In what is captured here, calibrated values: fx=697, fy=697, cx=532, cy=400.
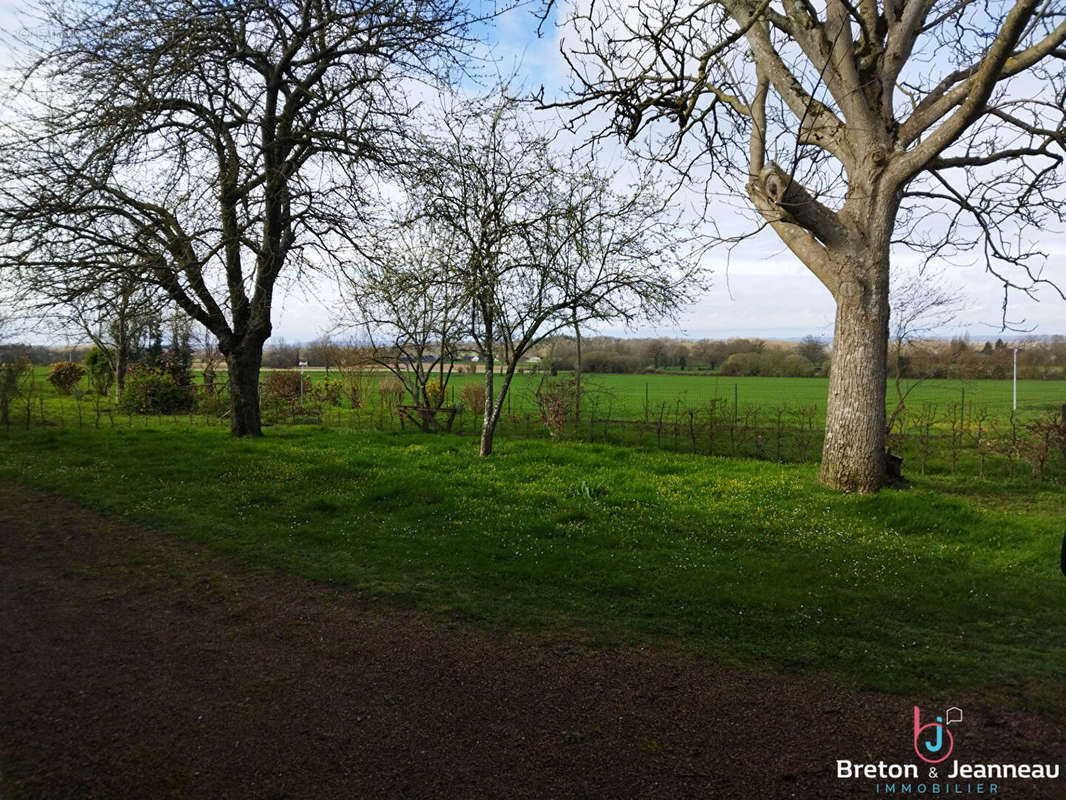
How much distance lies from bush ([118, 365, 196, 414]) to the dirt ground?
19.9 m

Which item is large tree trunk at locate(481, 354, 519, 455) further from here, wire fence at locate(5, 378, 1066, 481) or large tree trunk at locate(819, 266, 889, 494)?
large tree trunk at locate(819, 266, 889, 494)

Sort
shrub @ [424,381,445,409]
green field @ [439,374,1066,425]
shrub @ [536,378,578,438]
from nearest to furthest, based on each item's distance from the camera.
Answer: shrub @ [536,378,578,438] → green field @ [439,374,1066,425] → shrub @ [424,381,445,409]

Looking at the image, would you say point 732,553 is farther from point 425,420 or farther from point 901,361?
point 425,420

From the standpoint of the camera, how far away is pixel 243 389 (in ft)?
49.2

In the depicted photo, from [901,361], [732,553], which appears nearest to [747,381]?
[901,361]

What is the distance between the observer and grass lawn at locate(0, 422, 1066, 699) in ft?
16.6

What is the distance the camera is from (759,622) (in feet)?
17.2

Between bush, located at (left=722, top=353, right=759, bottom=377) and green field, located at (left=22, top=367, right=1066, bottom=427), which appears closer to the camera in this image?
green field, located at (left=22, top=367, right=1066, bottom=427)

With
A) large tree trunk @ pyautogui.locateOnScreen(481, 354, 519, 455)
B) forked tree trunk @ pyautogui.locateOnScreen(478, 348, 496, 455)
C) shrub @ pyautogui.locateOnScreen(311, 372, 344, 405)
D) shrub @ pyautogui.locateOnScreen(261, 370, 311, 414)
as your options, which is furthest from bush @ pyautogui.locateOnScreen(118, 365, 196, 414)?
large tree trunk @ pyautogui.locateOnScreen(481, 354, 519, 455)

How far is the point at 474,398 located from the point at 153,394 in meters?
11.8

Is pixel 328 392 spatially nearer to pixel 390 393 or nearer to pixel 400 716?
pixel 390 393

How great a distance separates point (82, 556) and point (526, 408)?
13846mm

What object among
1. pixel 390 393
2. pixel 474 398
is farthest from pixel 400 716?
pixel 390 393

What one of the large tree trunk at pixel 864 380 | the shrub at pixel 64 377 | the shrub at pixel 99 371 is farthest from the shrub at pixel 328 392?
the large tree trunk at pixel 864 380
